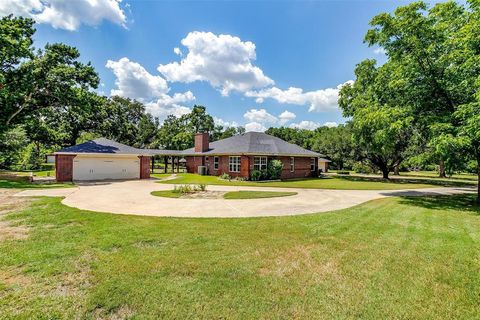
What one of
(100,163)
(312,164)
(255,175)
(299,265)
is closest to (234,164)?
(255,175)

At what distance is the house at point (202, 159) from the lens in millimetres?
21141

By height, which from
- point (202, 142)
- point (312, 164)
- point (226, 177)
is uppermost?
point (202, 142)

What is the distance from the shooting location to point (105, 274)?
4.12 meters

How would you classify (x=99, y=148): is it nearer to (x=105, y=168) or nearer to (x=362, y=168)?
(x=105, y=168)

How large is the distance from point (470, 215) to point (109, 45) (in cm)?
2271

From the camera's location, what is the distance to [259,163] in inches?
916

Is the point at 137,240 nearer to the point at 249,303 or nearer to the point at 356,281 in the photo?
the point at 249,303

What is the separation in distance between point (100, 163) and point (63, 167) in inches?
109

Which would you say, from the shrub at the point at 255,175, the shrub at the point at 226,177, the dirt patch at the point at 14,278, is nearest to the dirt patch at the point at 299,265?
the dirt patch at the point at 14,278

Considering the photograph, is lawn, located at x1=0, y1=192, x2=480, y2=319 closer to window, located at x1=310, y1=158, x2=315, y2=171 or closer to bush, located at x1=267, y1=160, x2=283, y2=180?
bush, located at x1=267, y1=160, x2=283, y2=180

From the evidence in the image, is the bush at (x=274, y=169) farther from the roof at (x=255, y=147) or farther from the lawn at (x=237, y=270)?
the lawn at (x=237, y=270)

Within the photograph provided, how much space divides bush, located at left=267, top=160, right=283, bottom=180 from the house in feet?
1.81

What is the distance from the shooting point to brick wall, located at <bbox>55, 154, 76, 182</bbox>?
2025cm

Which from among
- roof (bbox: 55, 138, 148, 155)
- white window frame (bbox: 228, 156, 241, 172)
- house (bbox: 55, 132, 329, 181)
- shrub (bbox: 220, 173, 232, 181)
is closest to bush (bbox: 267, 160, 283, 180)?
house (bbox: 55, 132, 329, 181)
